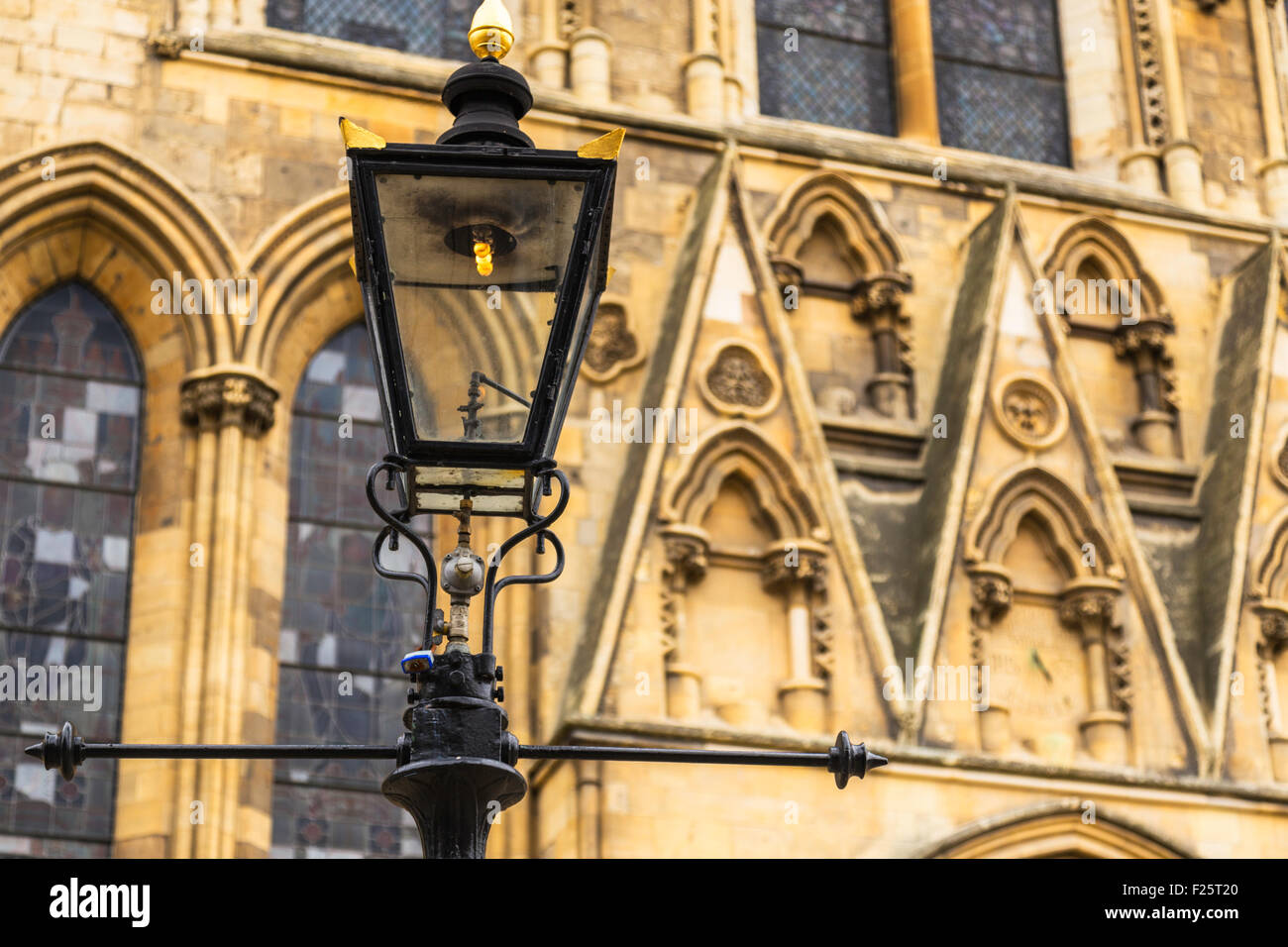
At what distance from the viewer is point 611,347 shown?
40.1 ft

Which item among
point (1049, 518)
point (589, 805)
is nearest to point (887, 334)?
point (1049, 518)

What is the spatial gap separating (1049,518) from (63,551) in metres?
4.75

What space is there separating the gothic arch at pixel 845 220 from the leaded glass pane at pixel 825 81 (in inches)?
33.6

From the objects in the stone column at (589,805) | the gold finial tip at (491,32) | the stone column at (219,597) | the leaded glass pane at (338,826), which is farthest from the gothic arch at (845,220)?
the gold finial tip at (491,32)

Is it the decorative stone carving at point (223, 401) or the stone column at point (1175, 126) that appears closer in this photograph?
the decorative stone carving at point (223, 401)

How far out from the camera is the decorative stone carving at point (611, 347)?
39.8ft

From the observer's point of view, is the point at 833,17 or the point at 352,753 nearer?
the point at 352,753

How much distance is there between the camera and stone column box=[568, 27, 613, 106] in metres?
12.8

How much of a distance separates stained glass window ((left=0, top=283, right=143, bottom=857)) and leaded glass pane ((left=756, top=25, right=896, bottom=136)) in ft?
13.3

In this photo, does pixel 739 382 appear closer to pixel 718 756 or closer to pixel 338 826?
pixel 338 826

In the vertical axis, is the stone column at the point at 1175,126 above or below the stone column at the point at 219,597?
above

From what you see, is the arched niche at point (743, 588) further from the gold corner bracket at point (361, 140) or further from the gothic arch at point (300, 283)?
the gold corner bracket at point (361, 140)

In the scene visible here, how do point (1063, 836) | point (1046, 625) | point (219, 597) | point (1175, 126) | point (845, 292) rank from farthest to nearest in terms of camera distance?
1. point (1175, 126)
2. point (845, 292)
3. point (1046, 625)
4. point (1063, 836)
5. point (219, 597)

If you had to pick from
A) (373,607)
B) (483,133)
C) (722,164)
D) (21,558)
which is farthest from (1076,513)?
(483,133)
